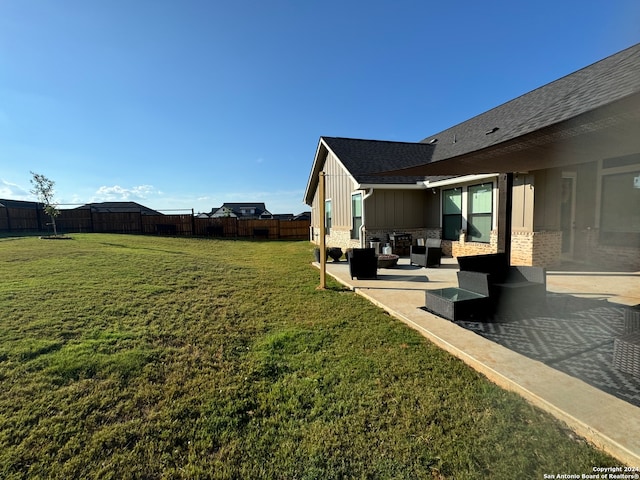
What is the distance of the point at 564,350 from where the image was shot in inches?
126

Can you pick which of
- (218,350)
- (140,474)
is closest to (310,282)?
(218,350)

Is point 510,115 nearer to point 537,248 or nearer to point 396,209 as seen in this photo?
point 396,209

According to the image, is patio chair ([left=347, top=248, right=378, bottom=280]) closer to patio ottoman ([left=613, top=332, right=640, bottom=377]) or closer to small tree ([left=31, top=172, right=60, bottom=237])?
patio ottoman ([left=613, top=332, right=640, bottom=377])

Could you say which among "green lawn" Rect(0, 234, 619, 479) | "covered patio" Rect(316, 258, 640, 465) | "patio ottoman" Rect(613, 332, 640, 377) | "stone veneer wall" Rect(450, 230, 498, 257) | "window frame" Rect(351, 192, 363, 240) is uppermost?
"window frame" Rect(351, 192, 363, 240)

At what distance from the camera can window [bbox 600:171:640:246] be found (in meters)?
7.10

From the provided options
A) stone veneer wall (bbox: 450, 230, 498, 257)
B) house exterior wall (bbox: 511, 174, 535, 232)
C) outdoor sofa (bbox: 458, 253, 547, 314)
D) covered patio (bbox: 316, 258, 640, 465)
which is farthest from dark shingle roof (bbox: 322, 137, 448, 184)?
covered patio (bbox: 316, 258, 640, 465)

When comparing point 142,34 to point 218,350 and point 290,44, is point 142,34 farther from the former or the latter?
point 218,350

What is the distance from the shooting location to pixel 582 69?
902cm

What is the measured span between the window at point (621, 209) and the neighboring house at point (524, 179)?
23mm

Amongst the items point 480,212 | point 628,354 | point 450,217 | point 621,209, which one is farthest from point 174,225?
point 628,354

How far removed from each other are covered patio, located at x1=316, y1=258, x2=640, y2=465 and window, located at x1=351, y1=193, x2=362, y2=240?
5.84 metres

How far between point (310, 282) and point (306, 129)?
1140 cm

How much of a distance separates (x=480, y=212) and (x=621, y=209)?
320cm

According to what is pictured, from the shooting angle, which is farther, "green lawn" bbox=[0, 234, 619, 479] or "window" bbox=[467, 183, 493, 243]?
"window" bbox=[467, 183, 493, 243]
